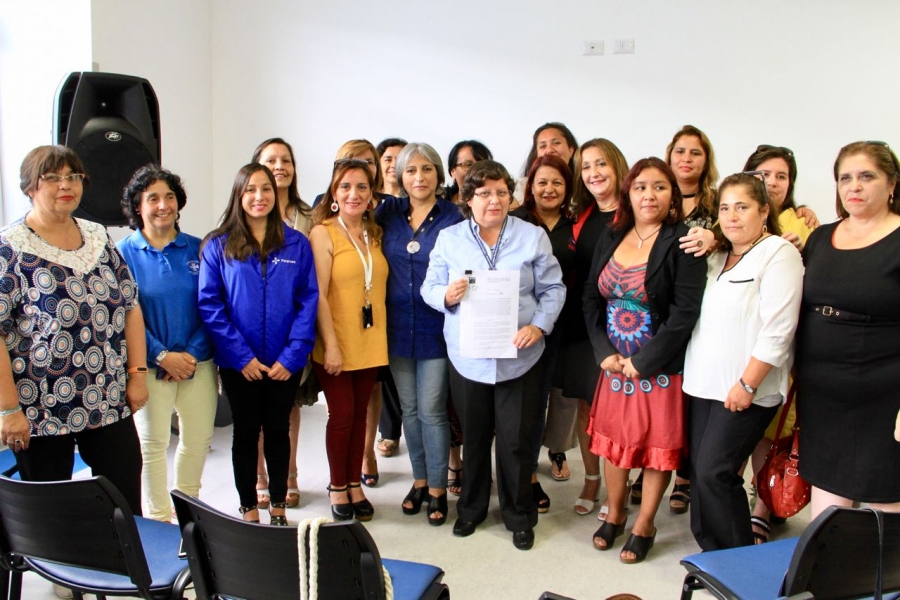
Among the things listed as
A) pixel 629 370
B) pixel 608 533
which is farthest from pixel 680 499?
pixel 629 370

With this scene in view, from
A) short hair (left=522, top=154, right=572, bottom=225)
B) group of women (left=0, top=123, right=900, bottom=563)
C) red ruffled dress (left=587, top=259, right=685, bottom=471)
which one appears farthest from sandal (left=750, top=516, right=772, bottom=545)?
short hair (left=522, top=154, right=572, bottom=225)

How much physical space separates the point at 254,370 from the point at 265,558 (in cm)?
136

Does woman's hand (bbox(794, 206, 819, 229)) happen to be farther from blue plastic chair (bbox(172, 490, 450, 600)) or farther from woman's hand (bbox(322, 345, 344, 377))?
blue plastic chair (bbox(172, 490, 450, 600))

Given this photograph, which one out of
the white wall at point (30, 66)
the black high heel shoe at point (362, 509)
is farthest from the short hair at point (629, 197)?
the white wall at point (30, 66)

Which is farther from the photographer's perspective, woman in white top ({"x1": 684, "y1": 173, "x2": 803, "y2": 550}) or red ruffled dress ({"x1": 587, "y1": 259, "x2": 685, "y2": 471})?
red ruffled dress ({"x1": 587, "y1": 259, "x2": 685, "y2": 471})

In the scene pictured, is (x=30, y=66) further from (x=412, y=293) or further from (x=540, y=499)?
(x=540, y=499)

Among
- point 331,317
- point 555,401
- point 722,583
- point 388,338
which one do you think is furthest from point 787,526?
point 331,317

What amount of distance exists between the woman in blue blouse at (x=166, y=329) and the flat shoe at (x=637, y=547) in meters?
1.77

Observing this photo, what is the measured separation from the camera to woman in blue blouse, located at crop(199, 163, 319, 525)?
271cm

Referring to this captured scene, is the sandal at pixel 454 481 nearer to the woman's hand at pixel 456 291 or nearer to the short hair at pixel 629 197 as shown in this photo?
the woman's hand at pixel 456 291

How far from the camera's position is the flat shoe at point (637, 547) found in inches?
111

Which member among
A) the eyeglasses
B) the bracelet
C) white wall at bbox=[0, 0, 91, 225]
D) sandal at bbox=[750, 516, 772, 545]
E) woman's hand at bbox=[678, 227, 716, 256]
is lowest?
sandal at bbox=[750, 516, 772, 545]

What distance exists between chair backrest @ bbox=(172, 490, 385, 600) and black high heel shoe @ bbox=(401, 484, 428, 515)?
1.72m

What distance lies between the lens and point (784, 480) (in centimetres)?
267
